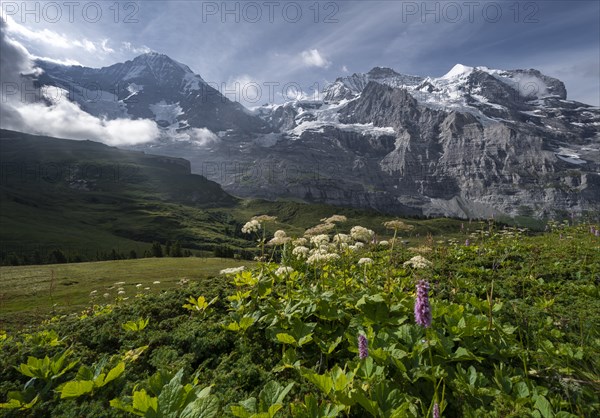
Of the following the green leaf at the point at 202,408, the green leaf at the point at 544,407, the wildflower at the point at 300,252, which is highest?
the wildflower at the point at 300,252

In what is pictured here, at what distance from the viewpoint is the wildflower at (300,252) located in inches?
424

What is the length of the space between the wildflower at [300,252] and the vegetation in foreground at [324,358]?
3.16 ft

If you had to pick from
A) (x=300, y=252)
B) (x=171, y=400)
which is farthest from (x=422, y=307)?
(x=300, y=252)

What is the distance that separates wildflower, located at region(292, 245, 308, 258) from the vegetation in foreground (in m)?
0.96

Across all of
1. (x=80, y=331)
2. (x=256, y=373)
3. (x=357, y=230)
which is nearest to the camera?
(x=256, y=373)

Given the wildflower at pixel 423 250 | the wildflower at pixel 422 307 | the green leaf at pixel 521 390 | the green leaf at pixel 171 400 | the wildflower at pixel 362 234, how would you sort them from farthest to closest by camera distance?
1. the wildflower at pixel 423 250
2. the wildflower at pixel 362 234
3. the green leaf at pixel 521 390
4. the wildflower at pixel 422 307
5. the green leaf at pixel 171 400

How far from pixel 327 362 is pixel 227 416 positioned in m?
2.27

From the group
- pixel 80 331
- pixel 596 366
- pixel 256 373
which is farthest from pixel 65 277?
pixel 596 366

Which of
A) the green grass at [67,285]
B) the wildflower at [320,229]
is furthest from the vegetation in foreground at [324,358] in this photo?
the green grass at [67,285]

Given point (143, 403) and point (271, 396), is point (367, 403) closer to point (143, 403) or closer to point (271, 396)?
point (271, 396)

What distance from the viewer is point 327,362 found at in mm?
6262

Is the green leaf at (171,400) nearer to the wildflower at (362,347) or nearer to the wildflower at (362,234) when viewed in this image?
the wildflower at (362,347)

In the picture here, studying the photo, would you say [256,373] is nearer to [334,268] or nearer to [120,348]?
[120,348]

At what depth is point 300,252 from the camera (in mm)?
10922
